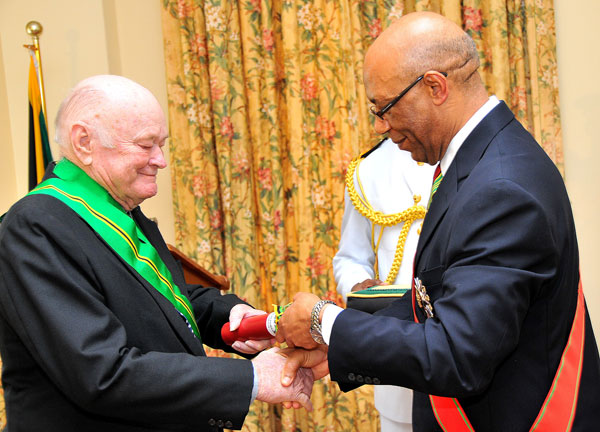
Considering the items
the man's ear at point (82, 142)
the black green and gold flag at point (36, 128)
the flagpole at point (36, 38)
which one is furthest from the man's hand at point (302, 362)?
the flagpole at point (36, 38)

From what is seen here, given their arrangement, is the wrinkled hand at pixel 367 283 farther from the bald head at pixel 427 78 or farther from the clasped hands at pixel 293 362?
the bald head at pixel 427 78

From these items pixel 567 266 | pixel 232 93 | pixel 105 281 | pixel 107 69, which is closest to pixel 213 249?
pixel 232 93

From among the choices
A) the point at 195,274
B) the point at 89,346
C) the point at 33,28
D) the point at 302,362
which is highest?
the point at 33,28

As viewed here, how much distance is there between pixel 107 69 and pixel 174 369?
2.72 metres

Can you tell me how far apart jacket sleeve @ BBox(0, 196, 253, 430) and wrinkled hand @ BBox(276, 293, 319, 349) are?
26 centimetres

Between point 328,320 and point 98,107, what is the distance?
779 millimetres

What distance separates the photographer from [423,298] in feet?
4.95

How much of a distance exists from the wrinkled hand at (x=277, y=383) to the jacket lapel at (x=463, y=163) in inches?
19.3

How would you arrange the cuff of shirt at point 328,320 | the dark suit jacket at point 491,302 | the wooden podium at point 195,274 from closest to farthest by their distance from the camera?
the dark suit jacket at point 491,302
the cuff of shirt at point 328,320
the wooden podium at point 195,274

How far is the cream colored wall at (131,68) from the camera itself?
3.50 m

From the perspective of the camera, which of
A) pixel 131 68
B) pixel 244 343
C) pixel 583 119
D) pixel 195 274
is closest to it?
pixel 244 343

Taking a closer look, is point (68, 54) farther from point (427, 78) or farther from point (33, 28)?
point (427, 78)

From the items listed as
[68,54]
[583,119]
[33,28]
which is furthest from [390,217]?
[68,54]

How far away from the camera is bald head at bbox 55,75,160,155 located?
1.60 m
